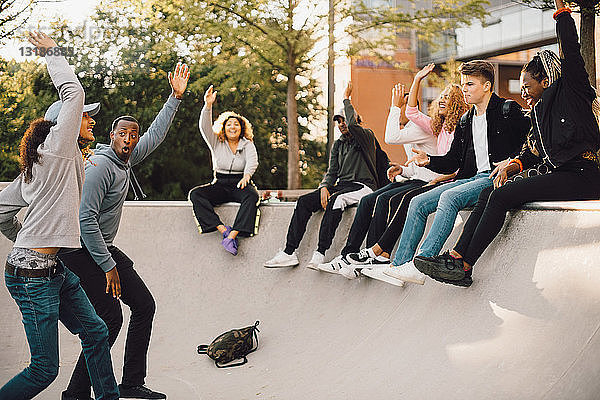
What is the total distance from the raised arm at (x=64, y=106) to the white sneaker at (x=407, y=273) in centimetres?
281

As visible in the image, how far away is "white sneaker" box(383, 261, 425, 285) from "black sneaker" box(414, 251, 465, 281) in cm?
44

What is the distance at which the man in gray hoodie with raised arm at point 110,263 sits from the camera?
436 cm

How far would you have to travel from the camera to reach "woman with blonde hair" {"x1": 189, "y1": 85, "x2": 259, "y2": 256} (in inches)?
309

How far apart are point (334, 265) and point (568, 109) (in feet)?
9.23

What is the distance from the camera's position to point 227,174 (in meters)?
8.26

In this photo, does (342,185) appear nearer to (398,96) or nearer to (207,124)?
(398,96)

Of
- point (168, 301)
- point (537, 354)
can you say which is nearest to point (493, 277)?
point (537, 354)

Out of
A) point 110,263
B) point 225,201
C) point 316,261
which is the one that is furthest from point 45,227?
point 225,201

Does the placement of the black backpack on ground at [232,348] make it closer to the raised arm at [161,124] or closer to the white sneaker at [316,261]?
the white sneaker at [316,261]

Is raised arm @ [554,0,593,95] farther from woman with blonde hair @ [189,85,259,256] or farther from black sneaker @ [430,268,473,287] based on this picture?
woman with blonde hair @ [189,85,259,256]

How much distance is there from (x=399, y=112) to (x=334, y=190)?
1.24 m

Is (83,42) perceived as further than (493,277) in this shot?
Yes

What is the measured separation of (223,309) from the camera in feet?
23.6

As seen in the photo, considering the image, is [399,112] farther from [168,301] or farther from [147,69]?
[147,69]
